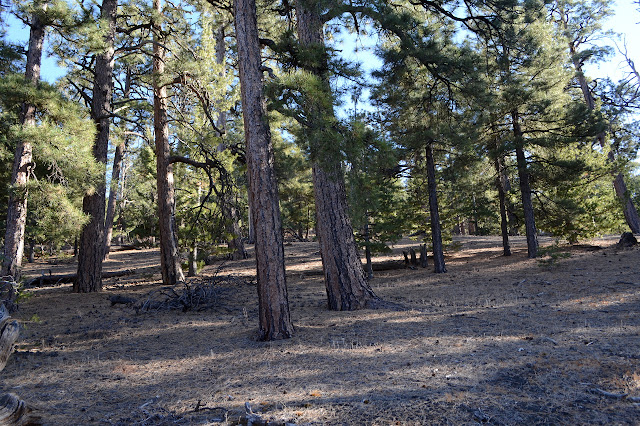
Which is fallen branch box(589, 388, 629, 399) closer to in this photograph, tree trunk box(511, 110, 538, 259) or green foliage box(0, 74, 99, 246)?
green foliage box(0, 74, 99, 246)

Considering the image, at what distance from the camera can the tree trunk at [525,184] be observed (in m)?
14.1

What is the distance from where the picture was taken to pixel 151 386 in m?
4.66

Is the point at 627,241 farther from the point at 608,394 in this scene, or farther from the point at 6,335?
the point at 6,335

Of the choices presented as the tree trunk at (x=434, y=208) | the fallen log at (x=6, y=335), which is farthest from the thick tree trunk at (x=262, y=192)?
the tree trunk at (x=434, y=208)

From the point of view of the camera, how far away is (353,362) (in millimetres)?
5062

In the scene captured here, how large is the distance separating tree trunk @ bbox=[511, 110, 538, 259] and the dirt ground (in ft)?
15.4

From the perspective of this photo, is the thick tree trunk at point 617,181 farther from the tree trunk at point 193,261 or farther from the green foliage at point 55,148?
the green foliage at point 55,148

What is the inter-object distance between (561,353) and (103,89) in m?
12.6

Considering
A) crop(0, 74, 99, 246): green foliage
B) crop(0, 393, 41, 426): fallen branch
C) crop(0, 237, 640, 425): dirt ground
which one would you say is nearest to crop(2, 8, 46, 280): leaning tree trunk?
crop(0, 74, 99, 246): green foliage

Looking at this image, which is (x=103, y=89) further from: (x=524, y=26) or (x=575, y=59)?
(x=575, y=59)

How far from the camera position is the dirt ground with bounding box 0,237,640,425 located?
12.1ft

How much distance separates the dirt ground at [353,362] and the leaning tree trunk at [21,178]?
1.61 m

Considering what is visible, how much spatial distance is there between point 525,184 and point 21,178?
49.4 feet

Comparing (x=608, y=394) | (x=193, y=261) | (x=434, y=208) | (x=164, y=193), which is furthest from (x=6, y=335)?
(x=434, y=208)
